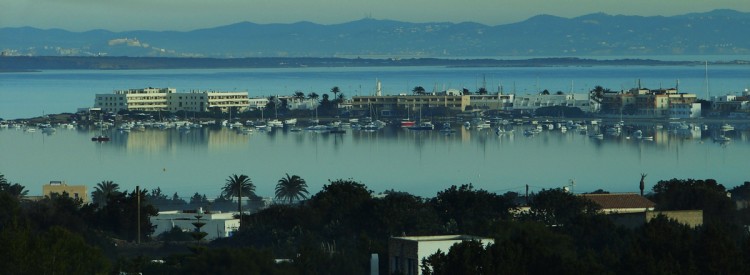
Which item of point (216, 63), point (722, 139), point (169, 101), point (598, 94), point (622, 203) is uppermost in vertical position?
point (216, 63)

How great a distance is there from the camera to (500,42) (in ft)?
607

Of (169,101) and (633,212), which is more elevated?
(633,212)

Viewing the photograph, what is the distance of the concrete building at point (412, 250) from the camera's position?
10672 millimetres

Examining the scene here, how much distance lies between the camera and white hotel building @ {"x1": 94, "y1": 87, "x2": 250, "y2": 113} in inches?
2574

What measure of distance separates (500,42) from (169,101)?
120938mm

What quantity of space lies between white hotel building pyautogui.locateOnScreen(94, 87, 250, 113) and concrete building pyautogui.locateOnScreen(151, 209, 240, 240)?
4588cm

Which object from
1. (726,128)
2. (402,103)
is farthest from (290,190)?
(402,103)

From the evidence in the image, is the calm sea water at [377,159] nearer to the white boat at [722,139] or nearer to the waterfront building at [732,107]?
the white boat at [722,139]

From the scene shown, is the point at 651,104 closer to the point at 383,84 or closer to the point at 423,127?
the point at 423,127

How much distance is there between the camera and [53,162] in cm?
3881

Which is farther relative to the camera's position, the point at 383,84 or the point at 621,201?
the point at 383,84

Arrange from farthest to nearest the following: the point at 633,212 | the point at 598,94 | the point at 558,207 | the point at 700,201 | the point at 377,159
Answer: the point at 598,94, the point at 377,159, the point at 700,201, the point at 633,212, the point at 558,207

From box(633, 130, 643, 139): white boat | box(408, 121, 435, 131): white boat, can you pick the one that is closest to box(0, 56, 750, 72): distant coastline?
box(408, 121, 435, 131): white boat

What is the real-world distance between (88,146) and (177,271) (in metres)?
35.5
